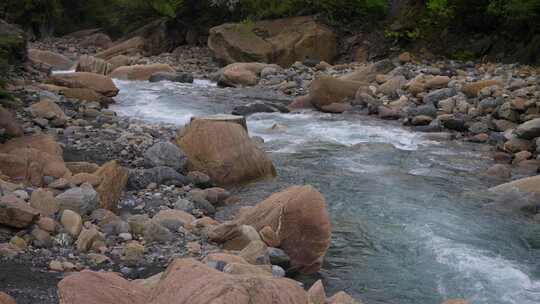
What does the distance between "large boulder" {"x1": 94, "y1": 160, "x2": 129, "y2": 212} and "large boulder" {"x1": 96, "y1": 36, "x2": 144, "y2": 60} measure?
57.7 ft

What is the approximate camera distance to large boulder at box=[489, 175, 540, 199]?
9.06 m

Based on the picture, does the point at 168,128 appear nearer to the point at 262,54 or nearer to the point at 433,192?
the point at 433,192

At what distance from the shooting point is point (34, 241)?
621 cm

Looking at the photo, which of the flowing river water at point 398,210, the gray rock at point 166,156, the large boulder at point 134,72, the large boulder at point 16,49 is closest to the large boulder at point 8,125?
the gray rock at point 166,156

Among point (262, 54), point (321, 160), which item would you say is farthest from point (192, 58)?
point (321, 160)

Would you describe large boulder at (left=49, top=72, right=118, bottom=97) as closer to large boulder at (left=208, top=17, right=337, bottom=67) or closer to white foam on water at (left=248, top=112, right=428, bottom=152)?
white foam on water at (left=248, top=112, right=428, bottom=152)

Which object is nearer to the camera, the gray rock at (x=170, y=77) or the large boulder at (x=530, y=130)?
the large boulder at (x=530, y=130)

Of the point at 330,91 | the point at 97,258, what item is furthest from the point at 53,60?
the point at 97,258

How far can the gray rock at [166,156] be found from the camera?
948 cm

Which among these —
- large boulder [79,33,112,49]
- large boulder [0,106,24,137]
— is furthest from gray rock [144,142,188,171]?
large boulder [79,33,112,49]

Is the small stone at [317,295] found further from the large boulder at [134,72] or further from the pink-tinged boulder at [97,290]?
the large boulder at [134,72]

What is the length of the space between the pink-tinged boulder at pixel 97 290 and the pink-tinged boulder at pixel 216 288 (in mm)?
210

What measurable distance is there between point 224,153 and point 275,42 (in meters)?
13.9

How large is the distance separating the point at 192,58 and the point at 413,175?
16165 mm
